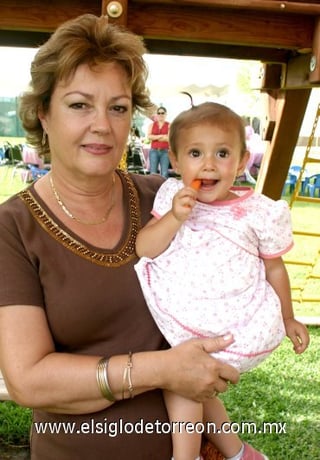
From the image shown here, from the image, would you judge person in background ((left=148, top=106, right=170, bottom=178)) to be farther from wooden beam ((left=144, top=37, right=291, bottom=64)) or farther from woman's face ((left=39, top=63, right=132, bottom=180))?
woman's face ((left=39, top=63, right=132, bottom=180))

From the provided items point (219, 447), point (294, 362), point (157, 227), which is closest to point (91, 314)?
point (157, 227)

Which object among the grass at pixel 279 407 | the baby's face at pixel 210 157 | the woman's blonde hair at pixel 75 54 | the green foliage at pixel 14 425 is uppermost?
the woman's blonde hair at pixel 75 54

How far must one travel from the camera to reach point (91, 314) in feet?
5.08

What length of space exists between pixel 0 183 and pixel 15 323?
40.3ft

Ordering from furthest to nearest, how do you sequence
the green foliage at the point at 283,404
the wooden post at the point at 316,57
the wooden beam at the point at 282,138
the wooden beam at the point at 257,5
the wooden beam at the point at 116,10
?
the wooden beam at the point at 282,138
the green foliage at the point at 283,404
the wooden post at the point at 316,57
the wooden beam at the point at 257,5
the wooden beam at the point at 116,10

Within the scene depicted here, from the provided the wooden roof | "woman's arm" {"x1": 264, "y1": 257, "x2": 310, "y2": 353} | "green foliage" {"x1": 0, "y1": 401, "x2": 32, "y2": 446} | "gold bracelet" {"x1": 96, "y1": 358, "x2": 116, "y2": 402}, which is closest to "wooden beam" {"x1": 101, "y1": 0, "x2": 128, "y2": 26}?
the wooden roof

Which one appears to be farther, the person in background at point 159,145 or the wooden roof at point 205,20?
the person in background at point 159,145

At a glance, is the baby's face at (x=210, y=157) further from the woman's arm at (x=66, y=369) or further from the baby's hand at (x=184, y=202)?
the woman's arm at (x=66, y=369)

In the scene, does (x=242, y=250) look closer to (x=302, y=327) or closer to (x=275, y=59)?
(x=302, y=327)

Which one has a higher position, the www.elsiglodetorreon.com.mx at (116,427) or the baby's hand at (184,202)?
the baby's hand at (184,202)

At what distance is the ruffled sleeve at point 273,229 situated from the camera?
1.70 m

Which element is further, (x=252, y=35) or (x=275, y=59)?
(x=275, y=59)

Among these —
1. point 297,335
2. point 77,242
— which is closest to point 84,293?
point 77,242

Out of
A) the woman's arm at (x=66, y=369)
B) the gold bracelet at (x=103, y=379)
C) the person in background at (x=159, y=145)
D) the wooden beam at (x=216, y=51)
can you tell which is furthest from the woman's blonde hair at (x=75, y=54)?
the person in background at (x=159, y=145)
